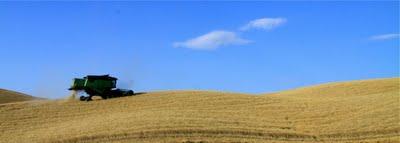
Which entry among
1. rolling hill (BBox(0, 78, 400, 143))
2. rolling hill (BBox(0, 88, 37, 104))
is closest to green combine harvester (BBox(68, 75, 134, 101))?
rolling hill (BBox(0, 78, 400, 143))

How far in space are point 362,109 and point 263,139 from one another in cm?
835

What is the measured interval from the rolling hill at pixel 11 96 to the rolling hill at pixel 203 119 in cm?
817

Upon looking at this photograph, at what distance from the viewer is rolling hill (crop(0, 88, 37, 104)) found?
168ft

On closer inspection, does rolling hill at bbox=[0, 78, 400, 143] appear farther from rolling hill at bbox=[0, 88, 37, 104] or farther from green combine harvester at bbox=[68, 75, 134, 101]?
rolling hill at bbox=[0, 88, 37, 104]

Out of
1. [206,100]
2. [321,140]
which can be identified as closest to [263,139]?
[321,140]

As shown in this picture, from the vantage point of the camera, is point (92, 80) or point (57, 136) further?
point (92, 80)

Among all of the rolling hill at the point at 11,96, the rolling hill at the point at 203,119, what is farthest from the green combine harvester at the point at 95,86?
the rolling hill at the point at 11,96

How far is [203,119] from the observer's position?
1326 inches

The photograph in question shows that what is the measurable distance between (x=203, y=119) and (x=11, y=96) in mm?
24635

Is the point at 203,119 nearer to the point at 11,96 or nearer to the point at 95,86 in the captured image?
the point at 95,86

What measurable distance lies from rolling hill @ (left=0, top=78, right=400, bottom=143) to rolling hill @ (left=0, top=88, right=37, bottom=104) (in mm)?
8165

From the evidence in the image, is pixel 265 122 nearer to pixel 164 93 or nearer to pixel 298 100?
pixel 298 100

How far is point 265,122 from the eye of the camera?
3384 centimetres

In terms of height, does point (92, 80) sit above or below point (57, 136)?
above
